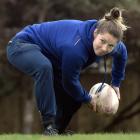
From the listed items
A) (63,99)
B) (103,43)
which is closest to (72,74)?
(103,43)

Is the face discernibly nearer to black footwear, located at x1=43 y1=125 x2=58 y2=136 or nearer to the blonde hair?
the blonde hair

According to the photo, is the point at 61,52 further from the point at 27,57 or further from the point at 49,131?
the point at 49,131

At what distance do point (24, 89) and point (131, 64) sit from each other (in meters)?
3.46

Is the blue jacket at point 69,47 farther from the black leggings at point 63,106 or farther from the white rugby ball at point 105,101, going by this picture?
the black leggings at point 63,106

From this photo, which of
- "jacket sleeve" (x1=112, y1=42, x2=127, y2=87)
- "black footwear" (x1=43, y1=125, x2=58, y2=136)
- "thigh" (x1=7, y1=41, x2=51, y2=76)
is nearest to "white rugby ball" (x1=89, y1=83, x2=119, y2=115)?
"jacket sleeve" (x1=112, y1=42, x2=127, y2=87)

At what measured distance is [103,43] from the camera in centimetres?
694

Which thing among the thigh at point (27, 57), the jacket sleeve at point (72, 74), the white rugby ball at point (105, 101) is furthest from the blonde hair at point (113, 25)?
the white rugby ball at point (105, 101)

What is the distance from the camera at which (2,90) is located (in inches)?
754

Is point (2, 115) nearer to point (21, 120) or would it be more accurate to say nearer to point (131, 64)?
point (21, 120)

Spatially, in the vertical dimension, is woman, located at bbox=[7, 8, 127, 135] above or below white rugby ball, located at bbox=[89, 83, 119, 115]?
above

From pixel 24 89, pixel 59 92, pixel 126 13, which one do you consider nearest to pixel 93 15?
pixel 126 13

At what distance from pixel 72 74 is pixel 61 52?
0.30 m

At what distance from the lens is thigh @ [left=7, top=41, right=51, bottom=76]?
7.04 m

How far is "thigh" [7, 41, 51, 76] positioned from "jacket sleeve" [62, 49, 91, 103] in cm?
24
